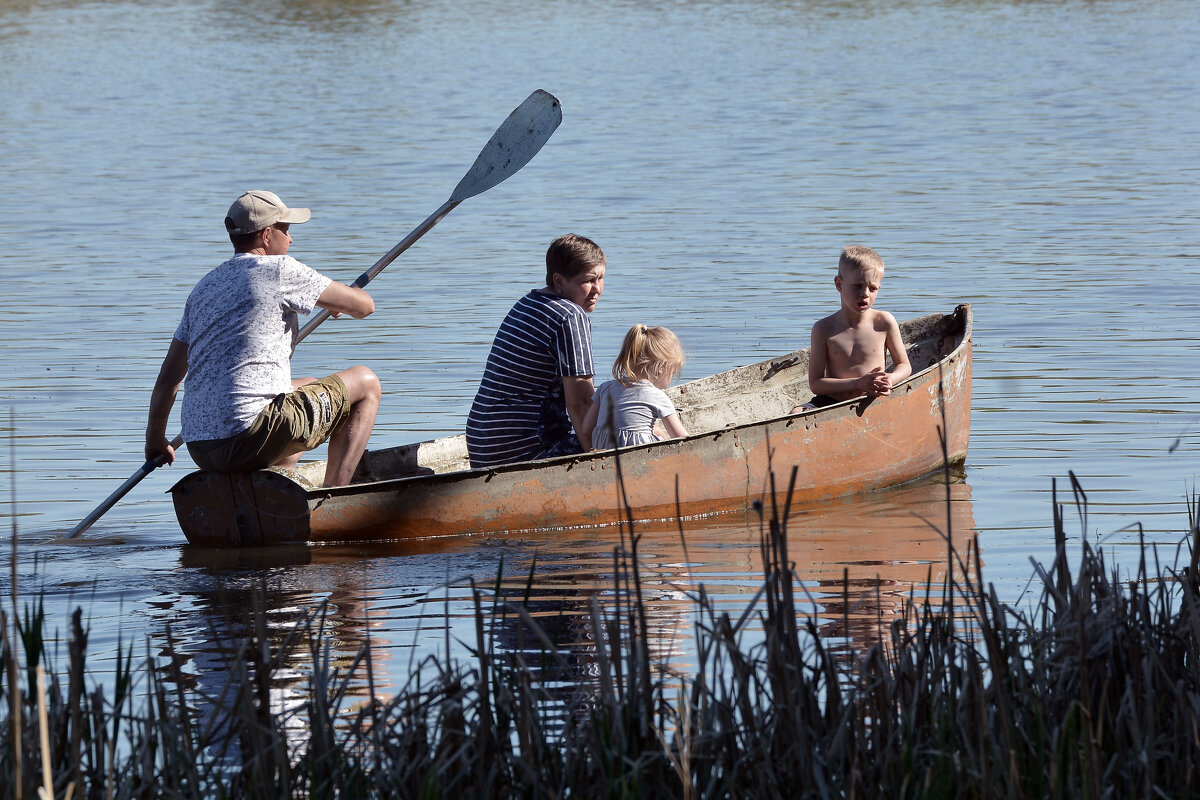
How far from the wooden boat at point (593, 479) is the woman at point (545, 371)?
30 cm

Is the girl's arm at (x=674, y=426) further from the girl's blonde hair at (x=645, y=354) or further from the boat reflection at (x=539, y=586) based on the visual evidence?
the boat reflection at (x=539, y=586)

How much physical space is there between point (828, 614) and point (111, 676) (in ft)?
7.07

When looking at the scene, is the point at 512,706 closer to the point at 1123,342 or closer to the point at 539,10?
the point at 1123,342

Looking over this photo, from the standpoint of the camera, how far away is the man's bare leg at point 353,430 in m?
7.28

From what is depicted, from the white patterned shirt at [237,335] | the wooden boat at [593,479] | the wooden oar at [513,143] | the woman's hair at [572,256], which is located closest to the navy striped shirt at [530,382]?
the woman's hair at [572,256]

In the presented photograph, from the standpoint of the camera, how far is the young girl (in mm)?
7387

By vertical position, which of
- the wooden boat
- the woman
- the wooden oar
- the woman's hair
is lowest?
the wooden boat

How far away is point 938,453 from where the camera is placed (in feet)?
26.9

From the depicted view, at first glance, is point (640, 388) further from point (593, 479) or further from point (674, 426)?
point (593, 479)

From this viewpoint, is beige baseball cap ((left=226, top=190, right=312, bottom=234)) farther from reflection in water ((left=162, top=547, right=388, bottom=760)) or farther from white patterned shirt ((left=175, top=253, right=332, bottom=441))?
reflection in water ((left=162, top=547, right=388, bottom=760))

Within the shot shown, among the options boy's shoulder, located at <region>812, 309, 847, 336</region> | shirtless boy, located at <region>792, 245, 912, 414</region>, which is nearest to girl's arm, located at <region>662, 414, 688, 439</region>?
shirtless boy, located at <region>792, 245, 912, 414</region>

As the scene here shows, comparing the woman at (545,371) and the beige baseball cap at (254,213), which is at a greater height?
the beige baseball cap at (254,213)

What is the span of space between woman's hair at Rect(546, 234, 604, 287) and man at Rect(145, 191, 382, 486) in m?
0.77

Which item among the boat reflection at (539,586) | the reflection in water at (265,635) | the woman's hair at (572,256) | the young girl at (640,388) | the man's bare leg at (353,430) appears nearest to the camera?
the reflection in water at (265,635)
